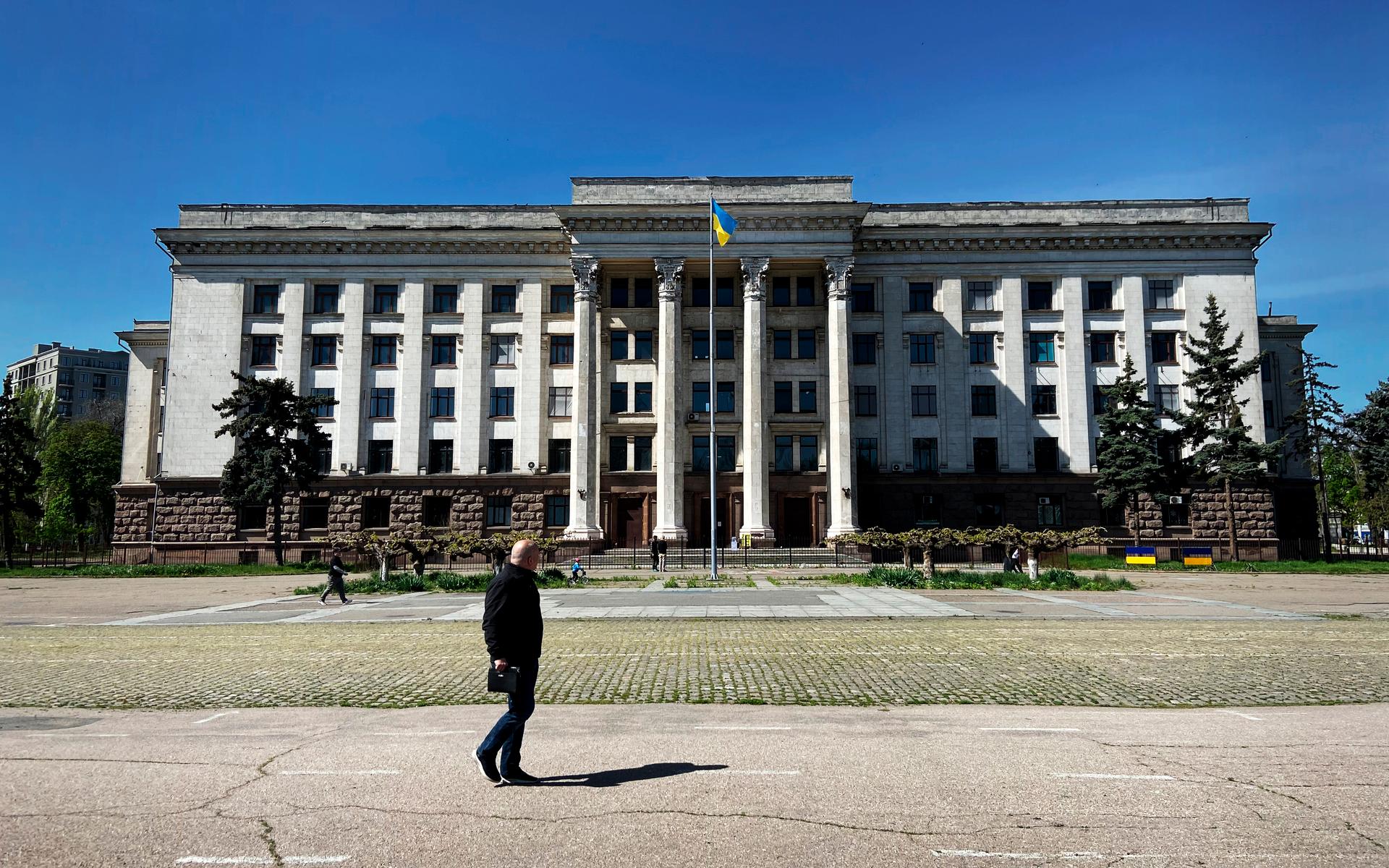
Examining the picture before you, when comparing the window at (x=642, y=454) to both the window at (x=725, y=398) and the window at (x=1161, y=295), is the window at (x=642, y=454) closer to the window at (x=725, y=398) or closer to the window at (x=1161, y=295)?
the window at (x=725, y=398)

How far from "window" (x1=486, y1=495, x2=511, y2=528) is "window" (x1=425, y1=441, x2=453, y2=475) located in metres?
3.36

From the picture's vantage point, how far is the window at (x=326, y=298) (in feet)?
171

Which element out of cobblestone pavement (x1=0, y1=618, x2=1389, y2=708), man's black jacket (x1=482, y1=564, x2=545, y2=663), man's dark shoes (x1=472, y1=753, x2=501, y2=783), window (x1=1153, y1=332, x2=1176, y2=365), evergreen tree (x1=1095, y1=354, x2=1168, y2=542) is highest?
window (x1=1153, y1=332, x2=1176, y2=365)

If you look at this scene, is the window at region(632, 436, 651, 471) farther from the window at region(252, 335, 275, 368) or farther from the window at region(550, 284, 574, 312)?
the window at region(252, 335, 275, 368)

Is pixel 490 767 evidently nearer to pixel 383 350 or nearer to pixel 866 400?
pixel 866 400

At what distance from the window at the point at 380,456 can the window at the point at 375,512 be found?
1825 millimetres

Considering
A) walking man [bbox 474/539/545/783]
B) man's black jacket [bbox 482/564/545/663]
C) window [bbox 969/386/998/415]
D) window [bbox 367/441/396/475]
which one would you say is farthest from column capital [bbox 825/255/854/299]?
man's black jacket [bbox 482/564/545/663]

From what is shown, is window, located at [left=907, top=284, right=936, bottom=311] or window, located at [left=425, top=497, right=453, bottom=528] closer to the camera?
window, located at [left=425, top=497, right=453, bottom=528]

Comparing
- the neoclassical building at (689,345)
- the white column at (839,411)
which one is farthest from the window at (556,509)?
the white column at (839,411)

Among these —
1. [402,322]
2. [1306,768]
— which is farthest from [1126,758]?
[402,322]

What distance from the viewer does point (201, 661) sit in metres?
13.1

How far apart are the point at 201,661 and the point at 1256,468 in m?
46.6

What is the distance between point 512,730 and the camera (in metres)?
6.47

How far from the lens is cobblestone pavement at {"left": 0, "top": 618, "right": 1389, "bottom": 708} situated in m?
10.2
